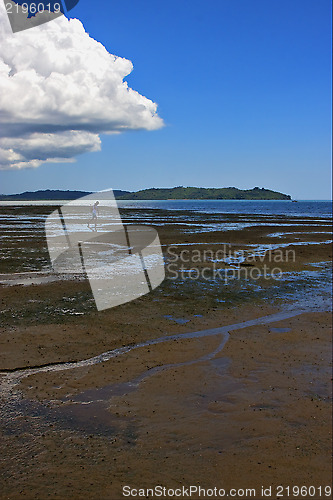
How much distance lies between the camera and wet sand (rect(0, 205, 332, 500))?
15.0ft

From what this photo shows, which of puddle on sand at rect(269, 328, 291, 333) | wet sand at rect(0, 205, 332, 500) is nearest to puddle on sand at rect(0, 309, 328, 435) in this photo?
wet sand at rect(0, 205, 332, 500)

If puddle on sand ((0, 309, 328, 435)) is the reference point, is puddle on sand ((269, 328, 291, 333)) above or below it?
below

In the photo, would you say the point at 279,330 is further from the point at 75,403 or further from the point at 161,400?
the point at 75,403

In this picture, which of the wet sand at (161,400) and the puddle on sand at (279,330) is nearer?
the wet sand at (161,400)

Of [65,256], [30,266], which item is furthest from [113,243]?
[30,266]

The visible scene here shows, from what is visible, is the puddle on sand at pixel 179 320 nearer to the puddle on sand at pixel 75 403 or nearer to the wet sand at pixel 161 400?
the wet sand at pixel 161 400

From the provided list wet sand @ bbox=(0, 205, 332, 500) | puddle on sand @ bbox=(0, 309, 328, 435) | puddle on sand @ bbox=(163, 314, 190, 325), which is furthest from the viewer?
puddle on sand @ bbox=(163, 314, 190, 325)

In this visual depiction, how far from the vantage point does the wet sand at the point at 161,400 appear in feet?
15.0

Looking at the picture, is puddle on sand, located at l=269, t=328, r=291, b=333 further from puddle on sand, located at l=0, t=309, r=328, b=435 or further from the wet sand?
puddle on sand, located at l=0, t=309, r=328, b=435

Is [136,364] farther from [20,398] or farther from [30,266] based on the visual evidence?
[30,266]

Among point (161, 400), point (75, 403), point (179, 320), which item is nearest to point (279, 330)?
point (179, 320)

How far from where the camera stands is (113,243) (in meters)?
28.8

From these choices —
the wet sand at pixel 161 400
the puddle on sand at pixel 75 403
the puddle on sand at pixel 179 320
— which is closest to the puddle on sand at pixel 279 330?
the wet sand at pixel 161 400

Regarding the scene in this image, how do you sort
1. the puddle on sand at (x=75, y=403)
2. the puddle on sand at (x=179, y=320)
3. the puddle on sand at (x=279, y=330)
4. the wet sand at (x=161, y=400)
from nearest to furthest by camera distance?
the wet sand at (x=161, y=400)
the puddle on sand at (x=75, y=403)
the puddle on sand at (x=279, y=330)
the puddle on sand at (x=179, y=320)
